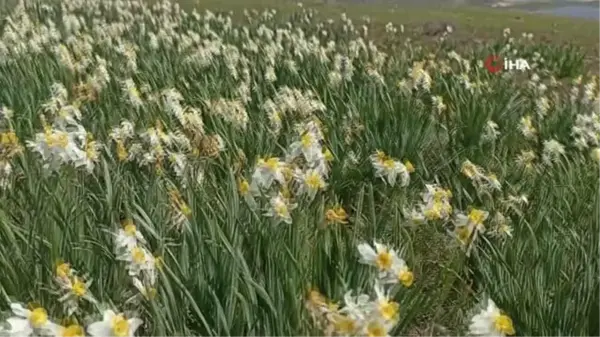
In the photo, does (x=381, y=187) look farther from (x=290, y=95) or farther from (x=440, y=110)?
(x=440, y=110)

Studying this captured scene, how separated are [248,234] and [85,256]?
0.56 meters

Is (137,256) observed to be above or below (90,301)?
above

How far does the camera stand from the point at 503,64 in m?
8.36

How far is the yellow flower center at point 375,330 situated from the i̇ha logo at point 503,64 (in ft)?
20.3

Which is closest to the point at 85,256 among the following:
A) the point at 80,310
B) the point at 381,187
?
the point at 80,310

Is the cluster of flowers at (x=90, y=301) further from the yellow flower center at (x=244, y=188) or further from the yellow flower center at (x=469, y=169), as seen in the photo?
the yellow flower center at (x=469, y=169)

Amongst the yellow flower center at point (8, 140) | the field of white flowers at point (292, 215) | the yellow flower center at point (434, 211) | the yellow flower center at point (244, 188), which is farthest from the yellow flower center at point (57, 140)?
the yellow flower center at point (434, 211)

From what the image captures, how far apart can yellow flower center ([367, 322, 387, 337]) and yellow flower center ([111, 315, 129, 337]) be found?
1.87ft

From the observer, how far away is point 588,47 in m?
12.0

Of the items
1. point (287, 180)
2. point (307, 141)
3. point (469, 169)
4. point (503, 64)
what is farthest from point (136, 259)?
point (503, 64)

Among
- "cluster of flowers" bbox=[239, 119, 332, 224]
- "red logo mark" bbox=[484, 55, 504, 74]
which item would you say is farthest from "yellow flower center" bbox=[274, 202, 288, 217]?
"red logo mark" bbox=[484, 55, 504, 74]

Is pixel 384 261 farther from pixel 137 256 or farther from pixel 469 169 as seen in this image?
pixel 469 169

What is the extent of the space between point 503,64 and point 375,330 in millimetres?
7184

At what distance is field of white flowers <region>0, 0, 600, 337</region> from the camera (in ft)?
6.98
